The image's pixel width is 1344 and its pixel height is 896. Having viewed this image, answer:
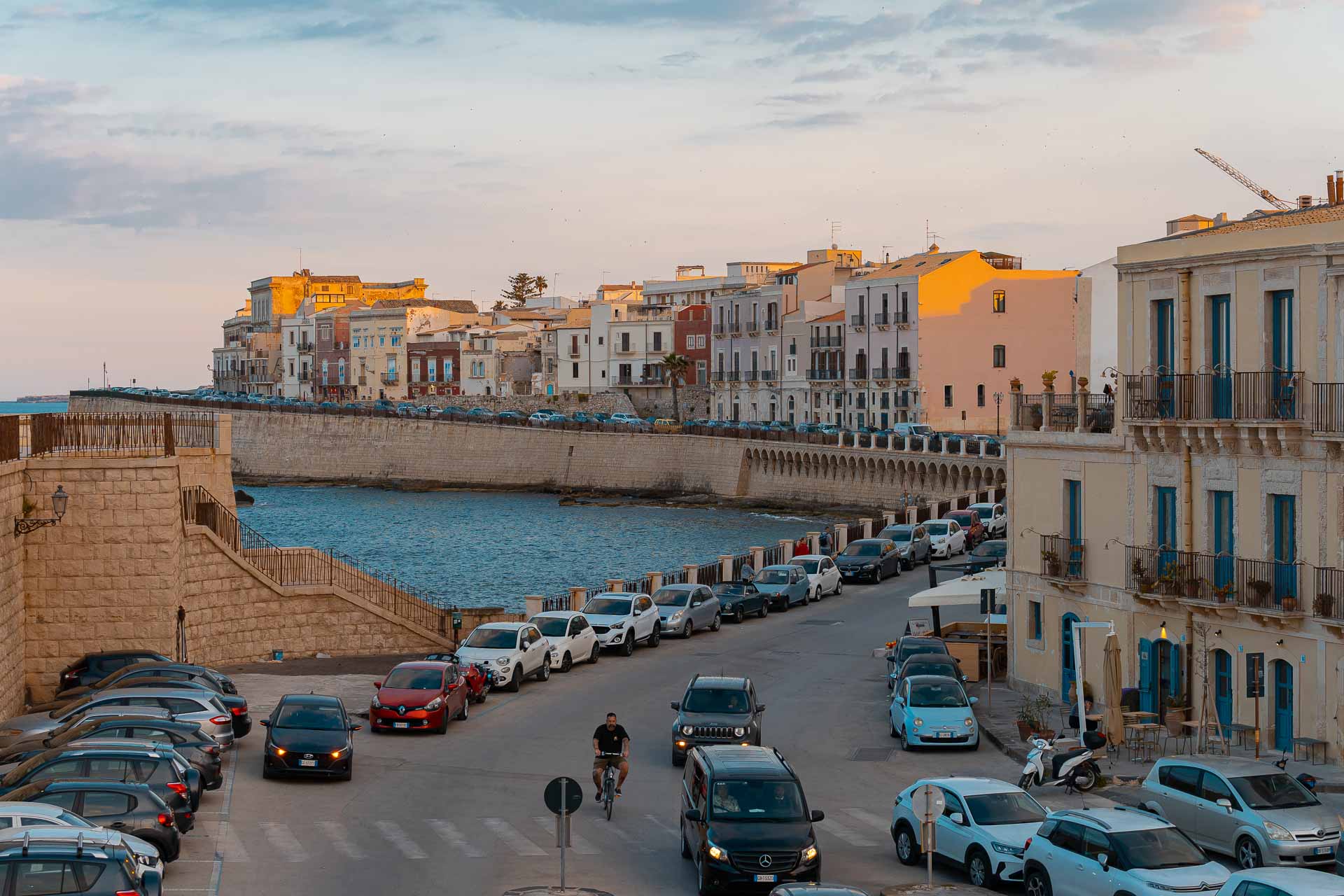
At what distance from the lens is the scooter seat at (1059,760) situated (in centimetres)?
2611

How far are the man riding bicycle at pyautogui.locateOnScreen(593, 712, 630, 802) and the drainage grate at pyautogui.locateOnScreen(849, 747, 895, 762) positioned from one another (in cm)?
598

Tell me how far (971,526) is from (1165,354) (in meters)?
32.9

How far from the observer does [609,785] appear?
2483 centimetres

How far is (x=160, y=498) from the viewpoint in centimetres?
3550

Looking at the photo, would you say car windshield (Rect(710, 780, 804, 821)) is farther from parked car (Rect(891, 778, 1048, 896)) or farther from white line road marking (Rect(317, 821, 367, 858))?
white line road marking (Rect(317, 821, 367, 858))

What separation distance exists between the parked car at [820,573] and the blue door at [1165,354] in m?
22.0

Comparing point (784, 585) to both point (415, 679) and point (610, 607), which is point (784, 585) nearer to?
point (610, 607)

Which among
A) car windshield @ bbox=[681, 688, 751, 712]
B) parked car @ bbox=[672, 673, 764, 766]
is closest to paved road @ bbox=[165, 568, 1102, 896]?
parked car @ bbox=[672, 673, 764, 766]

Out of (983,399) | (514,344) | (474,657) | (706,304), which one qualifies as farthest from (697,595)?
(514,344)

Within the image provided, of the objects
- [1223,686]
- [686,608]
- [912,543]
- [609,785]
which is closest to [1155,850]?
[609,785]

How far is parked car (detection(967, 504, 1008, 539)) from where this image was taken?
213ft

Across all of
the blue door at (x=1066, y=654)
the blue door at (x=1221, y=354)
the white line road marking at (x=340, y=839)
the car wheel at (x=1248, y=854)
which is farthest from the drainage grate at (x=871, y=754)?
the white line road marking at (x=340, y=839)

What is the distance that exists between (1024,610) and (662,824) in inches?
563

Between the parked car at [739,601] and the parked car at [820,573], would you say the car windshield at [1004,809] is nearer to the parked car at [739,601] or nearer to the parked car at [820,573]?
the parked car at [739,601]
